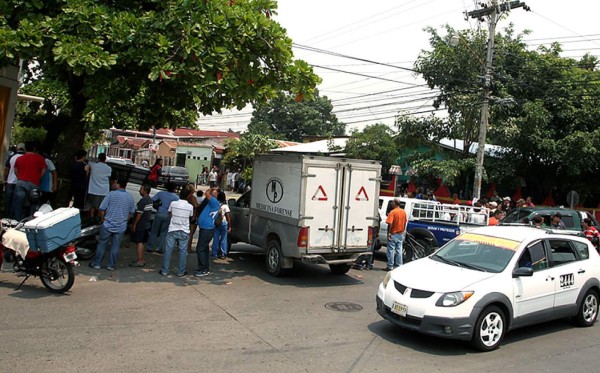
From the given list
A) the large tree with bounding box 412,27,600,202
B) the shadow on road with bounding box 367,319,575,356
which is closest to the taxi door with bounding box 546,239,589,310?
the shadow on road with bounding box 367,319,575,356

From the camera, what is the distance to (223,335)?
6.44 m

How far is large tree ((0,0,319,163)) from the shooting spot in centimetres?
869

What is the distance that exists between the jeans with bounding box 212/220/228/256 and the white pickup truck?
1.02 metres

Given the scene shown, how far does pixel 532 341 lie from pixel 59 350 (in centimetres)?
609

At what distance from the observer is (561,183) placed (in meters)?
26.1

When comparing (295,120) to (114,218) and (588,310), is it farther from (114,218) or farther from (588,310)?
(588,310)

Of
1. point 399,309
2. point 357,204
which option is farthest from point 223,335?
point 357,204

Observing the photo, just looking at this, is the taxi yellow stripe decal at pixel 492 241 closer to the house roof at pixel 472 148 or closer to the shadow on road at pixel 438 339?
the shadow on road at pixel 438 339

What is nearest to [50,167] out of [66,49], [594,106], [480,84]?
[66,49]

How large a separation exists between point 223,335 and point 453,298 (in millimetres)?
2942

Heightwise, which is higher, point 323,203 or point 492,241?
point 323,203

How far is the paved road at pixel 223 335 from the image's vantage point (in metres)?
5.50

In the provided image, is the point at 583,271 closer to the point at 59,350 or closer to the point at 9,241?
the point at 59,350

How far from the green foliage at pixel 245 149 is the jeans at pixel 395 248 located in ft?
81.9
